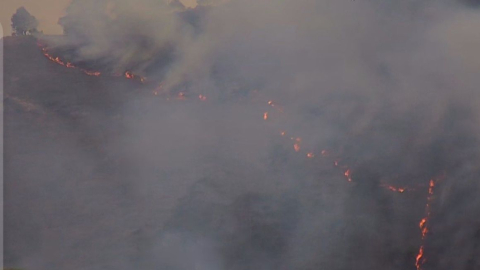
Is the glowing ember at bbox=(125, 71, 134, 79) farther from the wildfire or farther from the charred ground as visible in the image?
the wildfire

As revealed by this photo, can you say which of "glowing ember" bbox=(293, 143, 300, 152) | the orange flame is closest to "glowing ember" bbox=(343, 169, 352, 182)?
the orange flame

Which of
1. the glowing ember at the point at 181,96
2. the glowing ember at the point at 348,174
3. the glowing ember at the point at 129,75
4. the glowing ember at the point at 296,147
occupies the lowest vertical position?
the glowing ember at the point at 348,174


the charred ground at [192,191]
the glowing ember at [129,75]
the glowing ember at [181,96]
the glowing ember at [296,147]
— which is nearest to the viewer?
the charred ground at [192,191]

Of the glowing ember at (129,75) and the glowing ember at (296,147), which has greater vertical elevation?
the glowing ember at (129,75)

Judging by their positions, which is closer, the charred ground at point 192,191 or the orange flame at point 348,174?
the charred ground at point 192,191

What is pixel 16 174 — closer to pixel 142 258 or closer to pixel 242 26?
pixel 142 258

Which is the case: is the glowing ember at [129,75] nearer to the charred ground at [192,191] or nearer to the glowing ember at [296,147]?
the charred ground at [192,191]

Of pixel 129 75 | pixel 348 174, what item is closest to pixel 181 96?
pixel 129 75

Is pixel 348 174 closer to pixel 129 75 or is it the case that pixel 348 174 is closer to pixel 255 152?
pixel 255 152

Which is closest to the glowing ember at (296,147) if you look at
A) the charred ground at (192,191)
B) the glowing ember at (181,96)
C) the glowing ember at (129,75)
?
the charred ground at (192,191)

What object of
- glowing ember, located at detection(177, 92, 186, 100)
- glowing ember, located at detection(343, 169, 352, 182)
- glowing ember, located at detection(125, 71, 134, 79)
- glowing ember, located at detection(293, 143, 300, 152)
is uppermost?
glowing ember, located at detection(125, 71, 134, 79)
